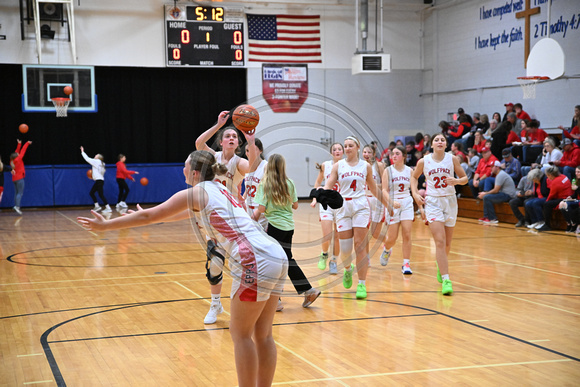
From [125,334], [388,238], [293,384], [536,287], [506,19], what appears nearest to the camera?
[293,384]

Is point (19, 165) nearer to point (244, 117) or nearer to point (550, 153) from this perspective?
point (550, 153)

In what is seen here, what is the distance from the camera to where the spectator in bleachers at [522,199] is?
14320 millimetres

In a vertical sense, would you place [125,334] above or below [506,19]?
below

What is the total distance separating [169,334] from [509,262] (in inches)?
234

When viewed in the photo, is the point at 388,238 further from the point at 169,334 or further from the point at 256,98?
the point at 256,98

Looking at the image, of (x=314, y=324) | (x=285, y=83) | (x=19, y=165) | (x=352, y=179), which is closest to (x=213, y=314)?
(x=314, y=324)

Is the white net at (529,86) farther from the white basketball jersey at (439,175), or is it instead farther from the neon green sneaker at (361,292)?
the neon green sneaker at (361,292)

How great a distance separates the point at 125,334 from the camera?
595 cm

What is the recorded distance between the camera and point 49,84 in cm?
1767

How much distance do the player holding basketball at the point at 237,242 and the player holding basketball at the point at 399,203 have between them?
212 inches

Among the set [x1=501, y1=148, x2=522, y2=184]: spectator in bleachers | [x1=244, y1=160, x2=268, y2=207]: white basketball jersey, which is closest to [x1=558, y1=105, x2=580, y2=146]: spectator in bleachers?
[x1=501, y1=148, x2=522, y2=184]: spectator in bleachers

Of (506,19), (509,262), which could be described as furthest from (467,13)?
(509,262)

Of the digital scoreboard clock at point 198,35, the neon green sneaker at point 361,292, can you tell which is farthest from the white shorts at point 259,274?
the digital scoreboard clock at point 198,35

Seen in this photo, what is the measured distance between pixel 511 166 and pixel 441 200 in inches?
341
